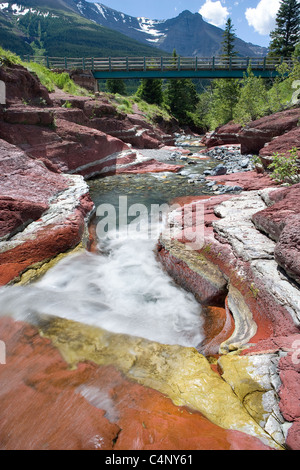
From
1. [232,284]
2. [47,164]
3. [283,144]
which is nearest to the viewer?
[232,284]

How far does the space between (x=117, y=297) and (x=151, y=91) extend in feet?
122

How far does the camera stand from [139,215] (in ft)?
29.6

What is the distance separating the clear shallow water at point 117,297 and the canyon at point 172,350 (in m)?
0.13

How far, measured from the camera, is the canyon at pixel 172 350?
2270 millimetres

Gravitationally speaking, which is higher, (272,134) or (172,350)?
(272,134)

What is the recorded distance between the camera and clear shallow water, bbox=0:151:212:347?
12.9ft

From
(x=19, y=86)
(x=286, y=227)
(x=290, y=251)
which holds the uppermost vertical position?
(x=19, y=86)

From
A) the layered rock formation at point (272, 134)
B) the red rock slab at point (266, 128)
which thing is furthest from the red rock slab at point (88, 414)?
the red rock slab at point (266, 128)

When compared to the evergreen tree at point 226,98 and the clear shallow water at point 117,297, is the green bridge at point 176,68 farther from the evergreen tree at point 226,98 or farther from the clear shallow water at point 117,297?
the clear shallow water at point 117,297

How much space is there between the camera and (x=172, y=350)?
335 centimetres
